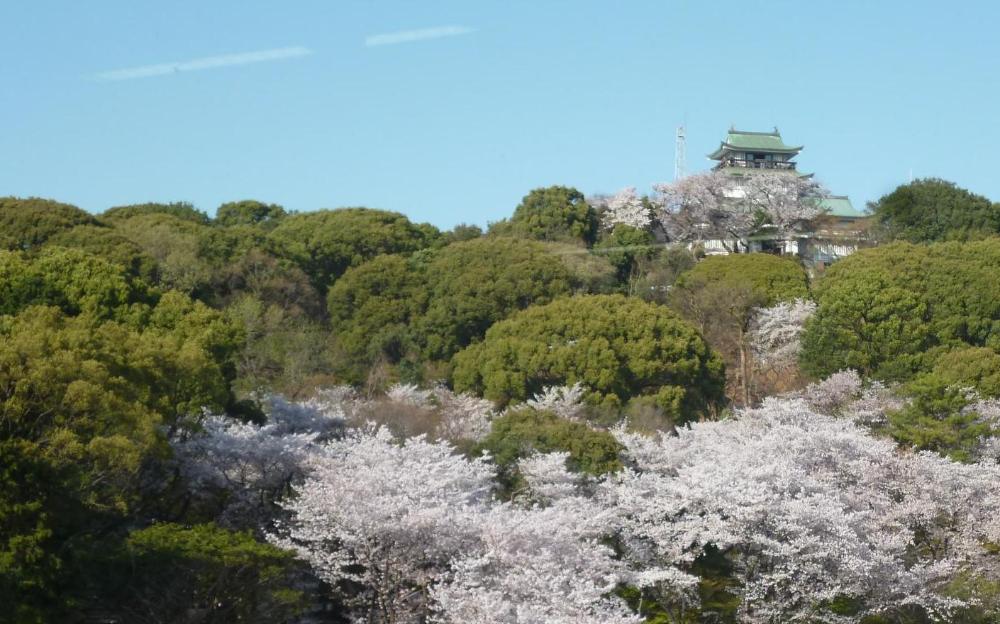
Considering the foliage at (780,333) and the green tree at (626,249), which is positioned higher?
the green tree at (626,249)

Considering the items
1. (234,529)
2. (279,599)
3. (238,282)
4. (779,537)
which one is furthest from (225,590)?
(238,282)

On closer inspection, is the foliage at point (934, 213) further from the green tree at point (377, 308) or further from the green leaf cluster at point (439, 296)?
the green tree at point (377, 308)

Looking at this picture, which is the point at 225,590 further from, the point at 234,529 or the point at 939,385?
the point at 939,385

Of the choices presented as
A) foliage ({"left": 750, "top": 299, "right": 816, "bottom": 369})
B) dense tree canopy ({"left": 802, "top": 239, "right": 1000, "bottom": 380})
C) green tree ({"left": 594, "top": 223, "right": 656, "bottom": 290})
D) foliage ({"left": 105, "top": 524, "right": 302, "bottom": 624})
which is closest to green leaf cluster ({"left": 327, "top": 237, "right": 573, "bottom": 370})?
green tree ({"left": 594, "top": 223, "right": 656, "bottom": 290})

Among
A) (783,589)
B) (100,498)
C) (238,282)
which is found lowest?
(783,589)

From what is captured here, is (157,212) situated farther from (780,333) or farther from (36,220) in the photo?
(780,333)

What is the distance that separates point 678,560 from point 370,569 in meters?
5.04

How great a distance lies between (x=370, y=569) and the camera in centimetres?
2056

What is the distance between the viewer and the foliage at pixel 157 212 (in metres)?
46.5

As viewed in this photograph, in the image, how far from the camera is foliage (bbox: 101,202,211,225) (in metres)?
46.5

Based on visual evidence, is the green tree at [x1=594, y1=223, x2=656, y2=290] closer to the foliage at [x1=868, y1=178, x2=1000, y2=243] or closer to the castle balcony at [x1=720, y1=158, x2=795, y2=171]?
the foliage at [x1=868, y1=178, x2=1000, y2=243]

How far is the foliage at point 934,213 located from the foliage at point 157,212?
2228cm

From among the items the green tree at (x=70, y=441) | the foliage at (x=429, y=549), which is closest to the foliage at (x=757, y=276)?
the foliage at (x=429, y=549)

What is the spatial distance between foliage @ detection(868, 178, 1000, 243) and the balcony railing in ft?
35.8
